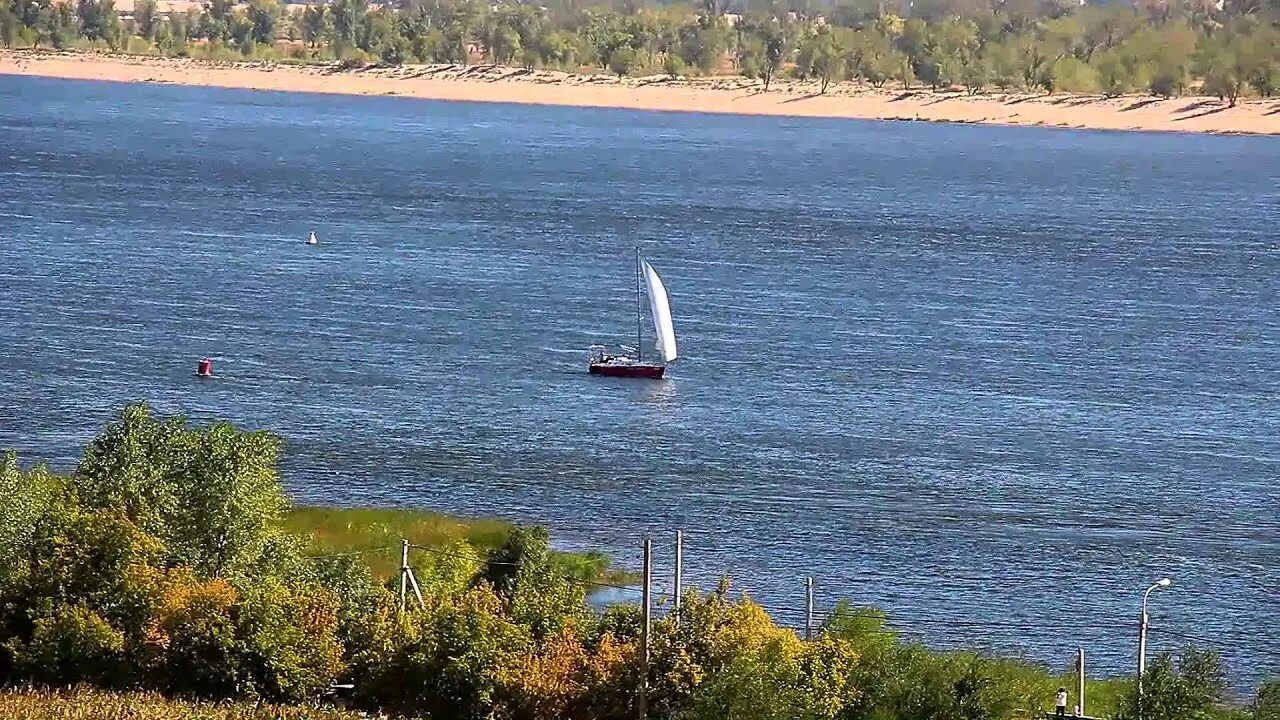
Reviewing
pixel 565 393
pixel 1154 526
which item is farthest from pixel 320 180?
pixel 1154 526

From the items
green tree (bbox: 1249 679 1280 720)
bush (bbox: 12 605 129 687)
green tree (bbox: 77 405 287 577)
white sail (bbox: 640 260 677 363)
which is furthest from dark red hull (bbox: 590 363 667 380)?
bush (bbox: 12 605 129 687)

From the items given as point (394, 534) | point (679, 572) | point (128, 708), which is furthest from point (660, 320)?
point (128, 708)

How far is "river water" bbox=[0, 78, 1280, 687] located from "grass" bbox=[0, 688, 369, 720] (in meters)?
17.6

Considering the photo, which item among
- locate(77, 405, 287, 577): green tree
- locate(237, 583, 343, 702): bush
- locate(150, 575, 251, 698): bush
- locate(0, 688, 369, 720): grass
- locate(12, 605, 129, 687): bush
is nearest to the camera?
locate(0, 688, 369, 720): grass

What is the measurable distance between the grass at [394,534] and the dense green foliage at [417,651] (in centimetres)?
908

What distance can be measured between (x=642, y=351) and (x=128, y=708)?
53.7 metres

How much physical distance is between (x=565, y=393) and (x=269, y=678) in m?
39.1

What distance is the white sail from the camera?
88.8 m

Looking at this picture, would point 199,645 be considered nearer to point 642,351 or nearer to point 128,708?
point 128,708

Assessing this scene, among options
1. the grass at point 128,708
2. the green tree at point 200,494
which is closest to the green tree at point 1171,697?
the grass at point 128,708

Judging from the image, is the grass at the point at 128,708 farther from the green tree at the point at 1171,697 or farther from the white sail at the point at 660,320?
A: the white sail at the point at 660,320

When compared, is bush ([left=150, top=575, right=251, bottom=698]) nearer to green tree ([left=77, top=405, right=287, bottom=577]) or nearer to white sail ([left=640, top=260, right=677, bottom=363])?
green tree ([left=77, top=405, right=287, bottom=577])

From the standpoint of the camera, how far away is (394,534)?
59438 mm

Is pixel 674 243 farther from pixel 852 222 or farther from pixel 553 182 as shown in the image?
pixel 553 182
